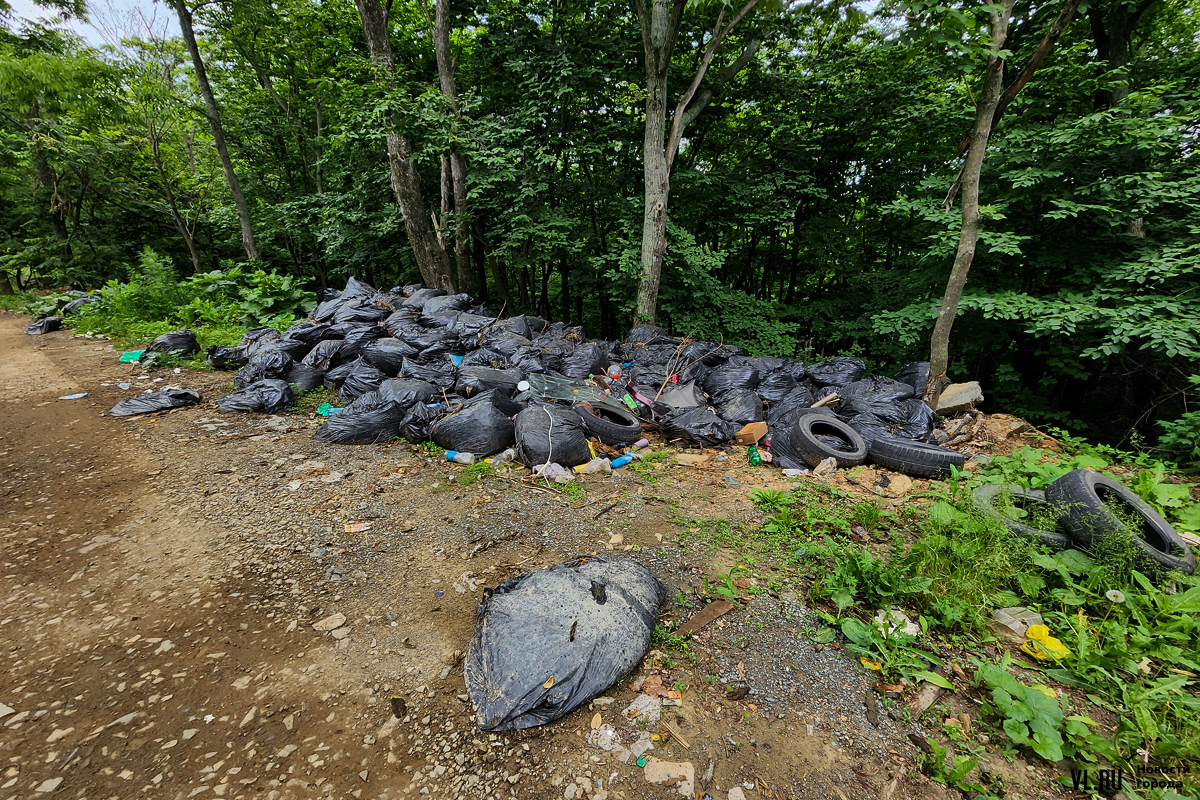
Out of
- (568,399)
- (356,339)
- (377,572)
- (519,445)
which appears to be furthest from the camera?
(356,339)

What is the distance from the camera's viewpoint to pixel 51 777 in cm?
143

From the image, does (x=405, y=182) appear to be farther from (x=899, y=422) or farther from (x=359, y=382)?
(x=899, y=422)

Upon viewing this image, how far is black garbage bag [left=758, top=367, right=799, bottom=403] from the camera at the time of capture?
16.3ft

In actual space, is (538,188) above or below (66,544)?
above

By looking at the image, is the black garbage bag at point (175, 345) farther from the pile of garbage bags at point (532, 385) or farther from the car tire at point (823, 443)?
the car tire at point (823, 443)

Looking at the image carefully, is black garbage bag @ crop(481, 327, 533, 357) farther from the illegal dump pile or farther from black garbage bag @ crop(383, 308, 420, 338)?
black garbage bag @ crop(383, 308, 420, 338)

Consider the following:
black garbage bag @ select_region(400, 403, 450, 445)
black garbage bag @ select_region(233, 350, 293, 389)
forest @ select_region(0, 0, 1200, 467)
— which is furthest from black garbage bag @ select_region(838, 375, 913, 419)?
black garbage bag @ select_region(233, 350, 293, 389)

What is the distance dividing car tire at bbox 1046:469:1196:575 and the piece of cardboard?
A: 6.74 ft

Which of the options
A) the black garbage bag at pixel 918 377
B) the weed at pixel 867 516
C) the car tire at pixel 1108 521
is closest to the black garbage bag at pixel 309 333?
→ the weed at pixel 867 516

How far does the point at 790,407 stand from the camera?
4.76 m

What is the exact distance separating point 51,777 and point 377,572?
1.21 m

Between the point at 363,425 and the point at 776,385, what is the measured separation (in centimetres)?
450

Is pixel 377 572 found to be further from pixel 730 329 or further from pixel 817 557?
pixel 730 329

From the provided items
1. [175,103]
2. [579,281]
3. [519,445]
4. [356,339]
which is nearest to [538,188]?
[579,281]
